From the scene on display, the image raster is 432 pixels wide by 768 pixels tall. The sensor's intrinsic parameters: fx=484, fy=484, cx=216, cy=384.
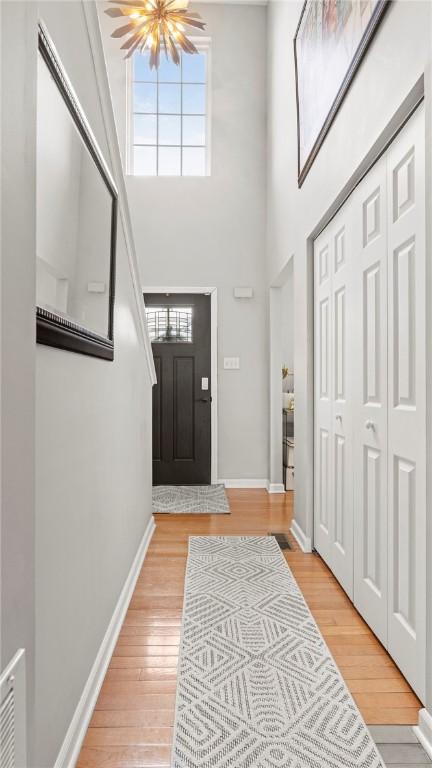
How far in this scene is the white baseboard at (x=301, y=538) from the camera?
295cm

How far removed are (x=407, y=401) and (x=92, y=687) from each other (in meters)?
1.35

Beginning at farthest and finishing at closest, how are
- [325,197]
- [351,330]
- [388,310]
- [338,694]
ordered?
[325,197] < [351,330] < [388,310] < [338,694]

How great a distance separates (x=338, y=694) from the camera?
5.09 ft

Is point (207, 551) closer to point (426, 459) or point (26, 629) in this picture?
point (426, 459)

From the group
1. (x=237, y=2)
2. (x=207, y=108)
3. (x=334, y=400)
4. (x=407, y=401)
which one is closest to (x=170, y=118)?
(x=207, y=108)

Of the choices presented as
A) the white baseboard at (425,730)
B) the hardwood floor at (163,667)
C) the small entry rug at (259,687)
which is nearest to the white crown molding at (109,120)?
the hardwood floor at (163,667)

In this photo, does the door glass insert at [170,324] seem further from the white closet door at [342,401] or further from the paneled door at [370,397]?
the paneled door at [370,397]

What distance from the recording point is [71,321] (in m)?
1.29

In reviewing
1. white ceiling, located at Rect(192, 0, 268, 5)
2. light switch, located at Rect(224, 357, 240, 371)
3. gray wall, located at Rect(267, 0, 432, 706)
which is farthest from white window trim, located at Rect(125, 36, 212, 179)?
light switch, located at Rect(224, 357, 240, 371)

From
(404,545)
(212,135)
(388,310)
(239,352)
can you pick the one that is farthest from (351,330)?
(212,135)

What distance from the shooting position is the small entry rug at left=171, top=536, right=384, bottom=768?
1.30 m

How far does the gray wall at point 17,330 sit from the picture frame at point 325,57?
146 centimetres

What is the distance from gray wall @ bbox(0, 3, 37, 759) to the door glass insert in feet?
13.5

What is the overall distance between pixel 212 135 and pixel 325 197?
10.0ft
